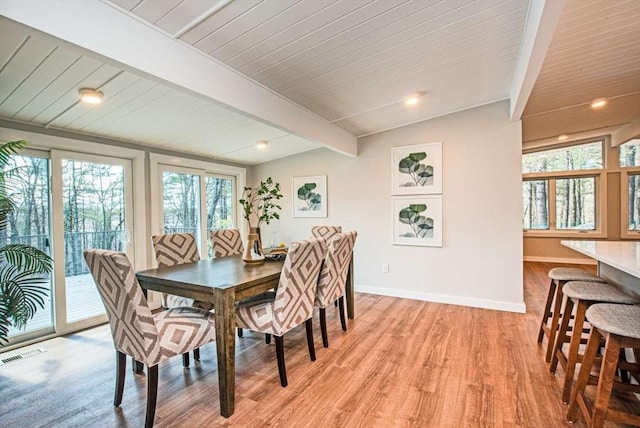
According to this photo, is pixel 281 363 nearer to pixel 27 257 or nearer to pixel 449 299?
pixel 27 257

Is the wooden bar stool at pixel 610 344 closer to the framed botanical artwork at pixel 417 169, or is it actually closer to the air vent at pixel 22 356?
the framed botanical artwork at pixel 417 169

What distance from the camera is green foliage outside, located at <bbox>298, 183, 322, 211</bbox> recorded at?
477 cm

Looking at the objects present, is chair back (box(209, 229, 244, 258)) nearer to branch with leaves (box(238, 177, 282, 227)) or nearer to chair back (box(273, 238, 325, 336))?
branch with leaves (box(238, 177, 282, 227))

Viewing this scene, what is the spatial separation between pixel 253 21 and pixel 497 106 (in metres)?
3.10

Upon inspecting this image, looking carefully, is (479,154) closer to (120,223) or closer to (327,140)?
(327,140)

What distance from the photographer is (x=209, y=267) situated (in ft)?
8.21

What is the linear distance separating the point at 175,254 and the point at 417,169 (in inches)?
122

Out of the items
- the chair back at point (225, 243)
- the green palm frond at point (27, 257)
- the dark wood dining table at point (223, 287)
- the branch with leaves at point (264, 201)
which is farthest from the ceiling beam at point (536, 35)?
the green palm frond at point (27, 257)

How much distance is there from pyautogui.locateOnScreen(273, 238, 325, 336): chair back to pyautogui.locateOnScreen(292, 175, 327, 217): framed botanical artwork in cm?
247

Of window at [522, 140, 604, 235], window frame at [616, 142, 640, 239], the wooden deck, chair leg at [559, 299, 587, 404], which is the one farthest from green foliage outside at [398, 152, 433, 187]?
window frame at [616, 142, 640, 239]

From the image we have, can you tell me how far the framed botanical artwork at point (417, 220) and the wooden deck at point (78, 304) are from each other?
12.0ft

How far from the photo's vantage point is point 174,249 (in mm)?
2861

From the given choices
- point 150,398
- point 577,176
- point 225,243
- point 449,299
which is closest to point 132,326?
point 150,398

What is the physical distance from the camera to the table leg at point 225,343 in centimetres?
177
